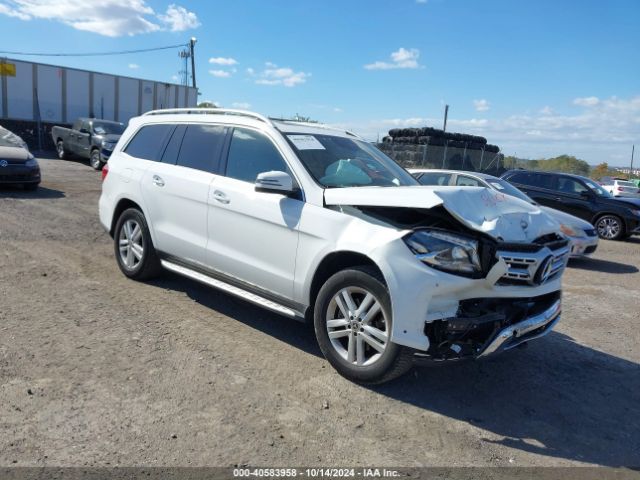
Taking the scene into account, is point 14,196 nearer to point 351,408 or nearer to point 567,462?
point 351,408

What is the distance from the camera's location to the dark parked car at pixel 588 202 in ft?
43.9

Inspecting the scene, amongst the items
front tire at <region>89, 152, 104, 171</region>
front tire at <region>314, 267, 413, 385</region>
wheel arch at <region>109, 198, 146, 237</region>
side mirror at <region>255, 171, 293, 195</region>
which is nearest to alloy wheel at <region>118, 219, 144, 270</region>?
wheel arch at <region>109, 198, 146, 237</region>

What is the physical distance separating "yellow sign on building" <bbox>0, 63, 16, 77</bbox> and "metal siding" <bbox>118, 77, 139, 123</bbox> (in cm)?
546

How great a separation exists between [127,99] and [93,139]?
41.8 ft

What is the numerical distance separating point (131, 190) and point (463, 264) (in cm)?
392

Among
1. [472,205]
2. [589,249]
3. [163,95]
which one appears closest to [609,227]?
[589,249]

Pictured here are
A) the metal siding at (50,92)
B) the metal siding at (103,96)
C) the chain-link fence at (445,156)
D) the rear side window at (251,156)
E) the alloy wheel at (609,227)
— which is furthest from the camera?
the metal siding at (103,96)

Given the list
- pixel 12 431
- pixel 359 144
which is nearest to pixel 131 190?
pixel 359 144

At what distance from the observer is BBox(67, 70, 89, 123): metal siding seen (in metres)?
28.8

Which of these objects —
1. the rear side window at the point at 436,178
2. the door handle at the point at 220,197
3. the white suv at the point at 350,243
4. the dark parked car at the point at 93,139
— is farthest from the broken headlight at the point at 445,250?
the dark parked car at the point at 93,139

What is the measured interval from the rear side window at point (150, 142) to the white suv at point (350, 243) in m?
0.21

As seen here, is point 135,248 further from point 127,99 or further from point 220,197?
point 127,99

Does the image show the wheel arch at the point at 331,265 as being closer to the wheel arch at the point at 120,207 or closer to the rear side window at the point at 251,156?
the rear side window at the point at 251,156

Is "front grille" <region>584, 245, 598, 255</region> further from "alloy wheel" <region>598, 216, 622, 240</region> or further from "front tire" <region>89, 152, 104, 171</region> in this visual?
"front tire" <region>89, 152, 104, 171</region>
